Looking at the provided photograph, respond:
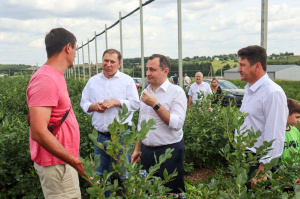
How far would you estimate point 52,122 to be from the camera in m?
2.40

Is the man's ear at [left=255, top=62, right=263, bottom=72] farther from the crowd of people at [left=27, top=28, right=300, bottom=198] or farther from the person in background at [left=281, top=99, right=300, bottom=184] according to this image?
the person in background at [left=281, top=99, right=300, bottom=184]

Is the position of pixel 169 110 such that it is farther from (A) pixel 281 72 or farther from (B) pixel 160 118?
(A) pixel 281 72

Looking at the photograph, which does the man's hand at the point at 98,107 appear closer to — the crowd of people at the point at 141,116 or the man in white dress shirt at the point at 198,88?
the crowd of people at the point at 141,116

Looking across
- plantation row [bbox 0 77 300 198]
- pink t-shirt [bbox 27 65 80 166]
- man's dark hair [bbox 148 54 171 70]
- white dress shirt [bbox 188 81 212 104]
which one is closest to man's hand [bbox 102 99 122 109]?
plantation row [bbox 0 77 300 198]

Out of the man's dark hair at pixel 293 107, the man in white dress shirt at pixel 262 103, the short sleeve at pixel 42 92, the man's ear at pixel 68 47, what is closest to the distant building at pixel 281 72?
the man's dark hair at pixel 293 107

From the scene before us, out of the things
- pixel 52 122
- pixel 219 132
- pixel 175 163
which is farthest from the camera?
pixel 219 132

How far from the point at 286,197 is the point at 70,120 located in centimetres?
168

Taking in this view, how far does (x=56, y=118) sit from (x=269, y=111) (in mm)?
1649

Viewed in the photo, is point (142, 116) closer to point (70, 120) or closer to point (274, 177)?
point (70, 120)

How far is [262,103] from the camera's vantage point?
8.95 feet

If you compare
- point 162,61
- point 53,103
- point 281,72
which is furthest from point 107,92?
point 281,72

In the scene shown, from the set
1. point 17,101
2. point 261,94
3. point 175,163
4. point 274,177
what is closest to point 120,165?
point 274,177

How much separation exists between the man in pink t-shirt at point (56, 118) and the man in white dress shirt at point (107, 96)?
4.55ft

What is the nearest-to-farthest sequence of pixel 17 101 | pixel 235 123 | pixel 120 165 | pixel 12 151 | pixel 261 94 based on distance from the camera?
pixel 120 165
pixel 235 123
pixel 261 94
pixel 12 151
pixel 17 101
